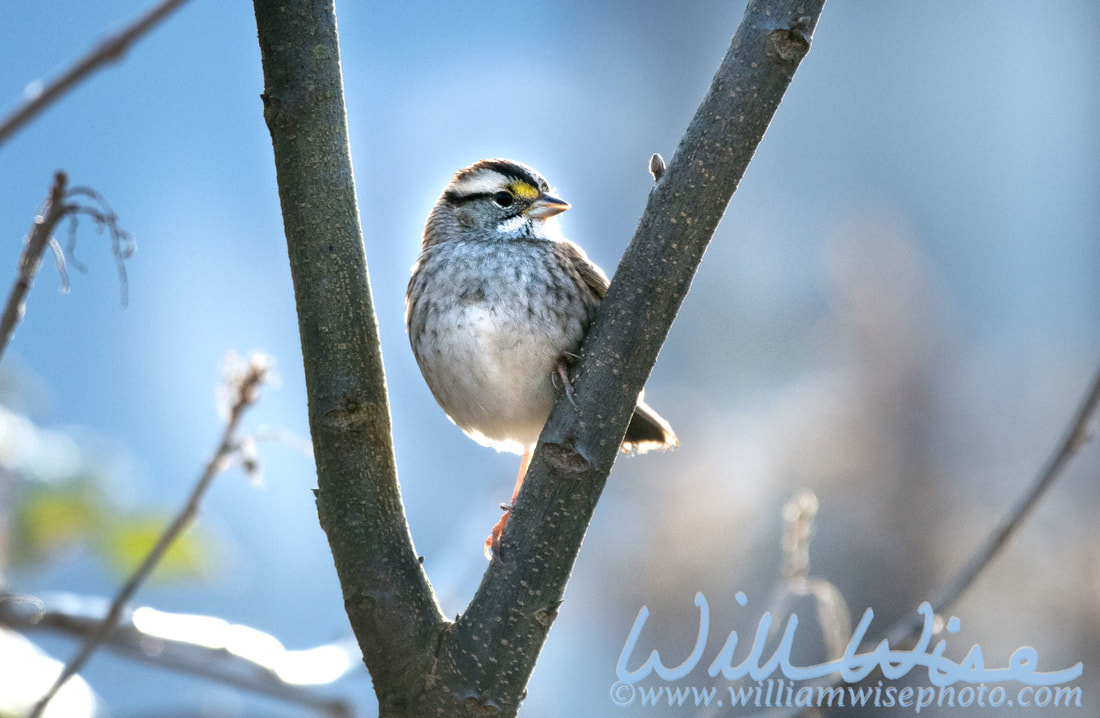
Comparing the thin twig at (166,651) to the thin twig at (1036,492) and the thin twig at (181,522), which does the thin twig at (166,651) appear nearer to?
the thin twig at (181,522)

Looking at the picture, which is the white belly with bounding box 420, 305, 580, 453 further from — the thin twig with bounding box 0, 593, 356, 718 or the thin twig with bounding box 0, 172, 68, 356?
the thin twig with bounding box 0, 172, 68, 356

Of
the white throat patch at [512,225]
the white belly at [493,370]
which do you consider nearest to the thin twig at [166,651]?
the white belly at [493,370]

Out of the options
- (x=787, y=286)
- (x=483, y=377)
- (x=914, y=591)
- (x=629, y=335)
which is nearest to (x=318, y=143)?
(x=629, y=335)

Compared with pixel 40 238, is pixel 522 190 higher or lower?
higher

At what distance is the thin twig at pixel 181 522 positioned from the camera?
157 cm

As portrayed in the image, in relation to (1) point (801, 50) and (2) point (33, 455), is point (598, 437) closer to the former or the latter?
(1) point (801, 50)

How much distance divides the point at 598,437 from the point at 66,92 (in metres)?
1.19

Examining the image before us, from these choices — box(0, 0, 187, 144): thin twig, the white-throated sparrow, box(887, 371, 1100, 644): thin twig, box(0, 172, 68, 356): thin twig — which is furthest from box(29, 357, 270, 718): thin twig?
box(887, 371, 1100, 644): thin twig

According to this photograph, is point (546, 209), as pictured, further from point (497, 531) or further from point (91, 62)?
point (91, 62)

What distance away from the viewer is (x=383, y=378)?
6.84 ft

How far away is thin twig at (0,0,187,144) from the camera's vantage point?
1.04 metres

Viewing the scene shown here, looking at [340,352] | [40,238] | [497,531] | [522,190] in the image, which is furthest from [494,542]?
[522,190]

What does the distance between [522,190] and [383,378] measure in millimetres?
1650

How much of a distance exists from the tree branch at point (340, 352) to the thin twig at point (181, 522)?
0.11 metres
